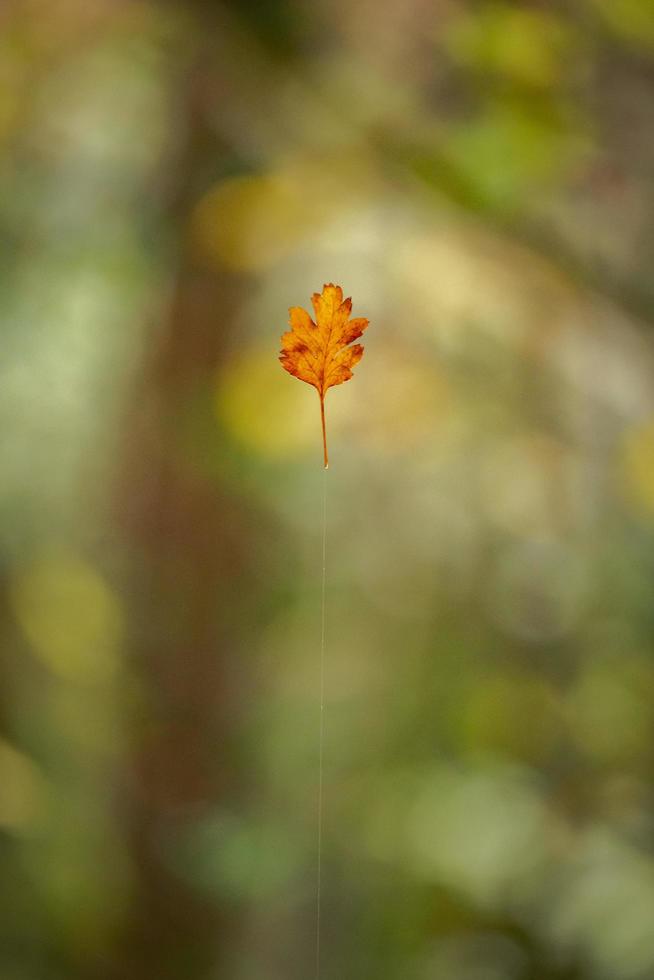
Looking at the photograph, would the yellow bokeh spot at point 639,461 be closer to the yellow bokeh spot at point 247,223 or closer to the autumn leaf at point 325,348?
the autumn leaf at point 325,348

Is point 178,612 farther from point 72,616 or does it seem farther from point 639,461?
point 639,461

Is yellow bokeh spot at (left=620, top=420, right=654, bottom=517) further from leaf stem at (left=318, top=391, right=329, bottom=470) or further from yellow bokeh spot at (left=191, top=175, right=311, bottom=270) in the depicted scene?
yellow bokeh spot at (left=191, top=175, right=311, bottom=270)

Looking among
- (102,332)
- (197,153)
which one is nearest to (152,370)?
(102,332)

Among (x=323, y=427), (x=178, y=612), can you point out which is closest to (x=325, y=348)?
(x=323, y=427)

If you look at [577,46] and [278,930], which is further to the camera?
[577,46]

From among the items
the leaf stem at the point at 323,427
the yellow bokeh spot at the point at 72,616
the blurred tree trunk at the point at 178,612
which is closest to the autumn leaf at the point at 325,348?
the leaf stem at the point at 323,427

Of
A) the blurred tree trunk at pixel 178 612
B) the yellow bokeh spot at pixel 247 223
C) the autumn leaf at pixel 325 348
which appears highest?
the yellow bokeh spot at pixel 247 223

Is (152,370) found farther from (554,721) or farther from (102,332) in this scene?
(554,721)
